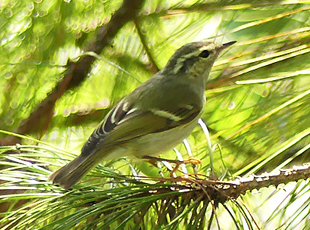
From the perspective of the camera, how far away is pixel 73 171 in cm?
90

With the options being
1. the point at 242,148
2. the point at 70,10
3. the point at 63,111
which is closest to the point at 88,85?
the point at 63,111

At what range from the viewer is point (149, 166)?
137 centimetres

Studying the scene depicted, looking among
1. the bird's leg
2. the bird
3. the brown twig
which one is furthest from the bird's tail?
the brown twig

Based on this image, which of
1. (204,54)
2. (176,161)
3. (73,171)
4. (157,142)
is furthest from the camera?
(204,54)

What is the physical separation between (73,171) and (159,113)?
423 millimetres

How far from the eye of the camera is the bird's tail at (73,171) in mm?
867

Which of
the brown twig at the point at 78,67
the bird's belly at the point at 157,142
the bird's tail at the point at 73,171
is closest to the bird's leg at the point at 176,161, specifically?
the bird's belly at the point at 157,142

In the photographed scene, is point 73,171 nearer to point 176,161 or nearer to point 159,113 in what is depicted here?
point 176,161

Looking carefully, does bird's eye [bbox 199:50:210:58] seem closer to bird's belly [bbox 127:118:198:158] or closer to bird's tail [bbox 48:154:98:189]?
bird's belly [bbox 127:118:198:158]

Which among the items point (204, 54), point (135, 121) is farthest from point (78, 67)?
point (204, 54)

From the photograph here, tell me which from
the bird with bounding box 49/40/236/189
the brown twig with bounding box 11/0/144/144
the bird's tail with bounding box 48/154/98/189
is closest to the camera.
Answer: the bird's tail with bounding box 48/154/98/189

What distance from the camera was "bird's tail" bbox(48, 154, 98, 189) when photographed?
2.85ft

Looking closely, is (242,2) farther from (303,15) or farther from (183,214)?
(183,214)

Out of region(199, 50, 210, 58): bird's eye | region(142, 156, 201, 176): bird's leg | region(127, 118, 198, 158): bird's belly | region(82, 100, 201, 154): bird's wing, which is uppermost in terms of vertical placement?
region(199, 50, 210, 58): bird's eye
